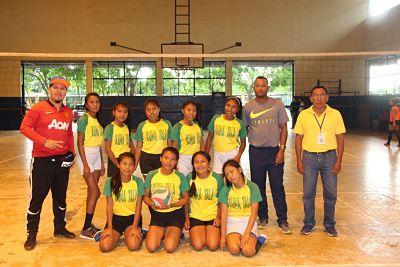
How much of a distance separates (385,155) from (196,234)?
767cm

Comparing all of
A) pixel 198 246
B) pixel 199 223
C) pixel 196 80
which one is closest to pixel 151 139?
→ pixel 199 223

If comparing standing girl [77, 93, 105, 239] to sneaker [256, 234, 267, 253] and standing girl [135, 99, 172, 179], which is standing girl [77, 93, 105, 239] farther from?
sneaker [256, 234, 267, 253]

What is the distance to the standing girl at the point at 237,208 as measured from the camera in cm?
366


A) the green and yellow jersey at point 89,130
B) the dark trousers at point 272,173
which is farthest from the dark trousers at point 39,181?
the dark trousers at point 272,173

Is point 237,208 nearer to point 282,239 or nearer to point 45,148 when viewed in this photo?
point 282,239

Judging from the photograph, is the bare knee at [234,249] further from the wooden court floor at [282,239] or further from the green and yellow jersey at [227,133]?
the green and yellow jersey at [227,133]

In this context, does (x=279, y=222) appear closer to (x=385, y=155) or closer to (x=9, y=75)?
(x=385, y=155)

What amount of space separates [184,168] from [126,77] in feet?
52.9

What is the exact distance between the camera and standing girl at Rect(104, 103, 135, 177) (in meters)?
4.26

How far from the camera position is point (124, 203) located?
12.7ft

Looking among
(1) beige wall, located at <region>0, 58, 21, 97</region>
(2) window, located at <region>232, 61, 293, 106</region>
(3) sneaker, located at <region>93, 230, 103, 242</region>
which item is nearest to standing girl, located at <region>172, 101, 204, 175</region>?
(3) sneaker, located at <region>93, 230, 103, 242</region>

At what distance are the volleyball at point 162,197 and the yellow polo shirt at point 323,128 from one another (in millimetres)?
1441

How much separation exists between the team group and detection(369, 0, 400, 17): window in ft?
51.1

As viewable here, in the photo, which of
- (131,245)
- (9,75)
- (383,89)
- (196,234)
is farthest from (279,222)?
(9,75)
